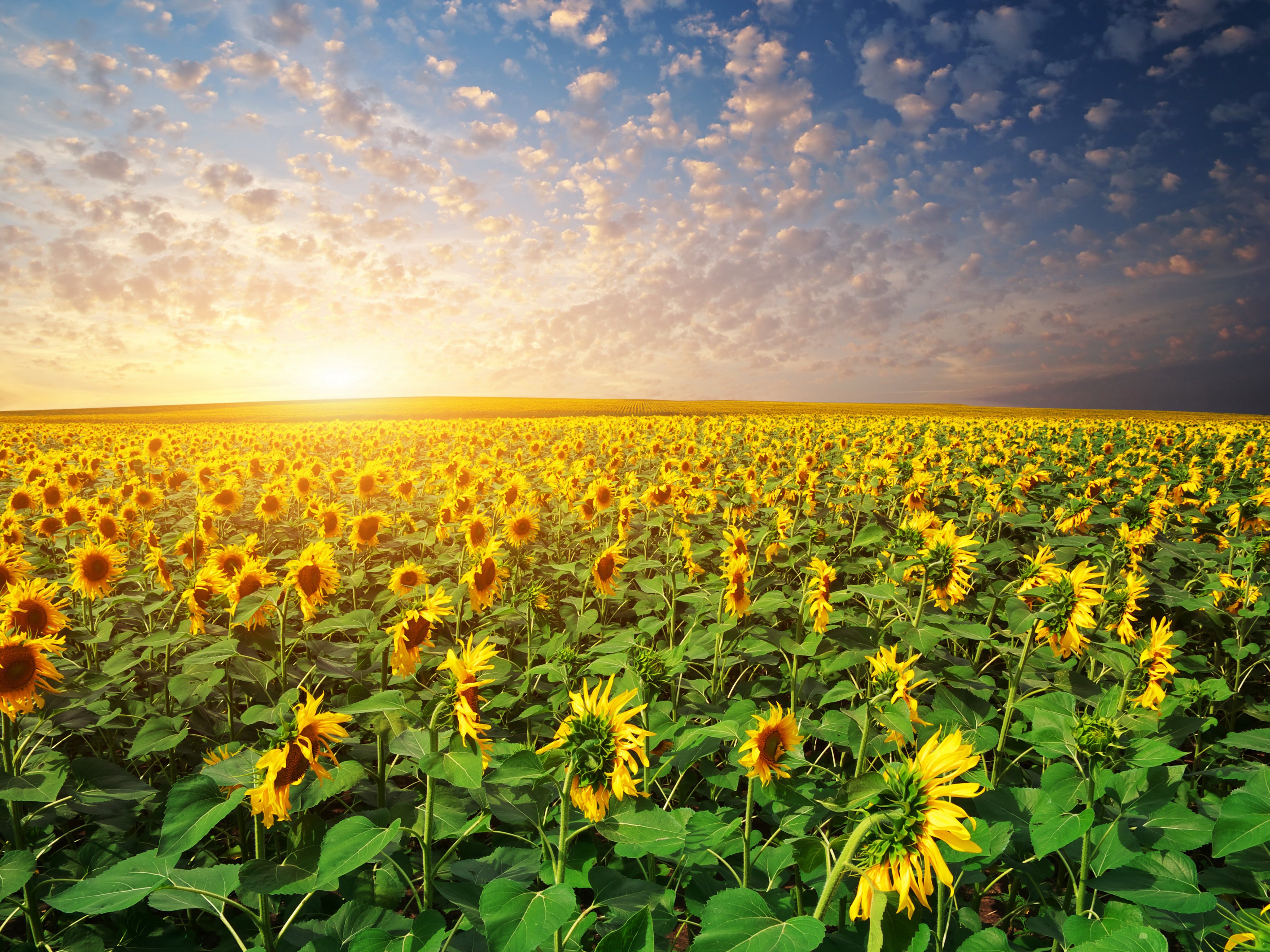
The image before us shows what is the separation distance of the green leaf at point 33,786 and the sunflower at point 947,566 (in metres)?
4.41

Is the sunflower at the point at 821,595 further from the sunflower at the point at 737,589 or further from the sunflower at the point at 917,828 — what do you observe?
the sunflower at the point at 917,828

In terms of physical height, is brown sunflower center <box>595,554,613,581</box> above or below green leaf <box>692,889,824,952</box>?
above

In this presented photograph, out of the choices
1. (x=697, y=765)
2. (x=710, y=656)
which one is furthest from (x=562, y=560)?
(x=697, y=765)

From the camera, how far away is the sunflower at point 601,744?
6.16 feet

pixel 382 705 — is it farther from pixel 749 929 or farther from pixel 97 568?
pixel 97 568

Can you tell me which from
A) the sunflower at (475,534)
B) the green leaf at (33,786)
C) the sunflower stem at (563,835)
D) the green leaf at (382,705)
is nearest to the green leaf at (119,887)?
the green leaf at (33,786)

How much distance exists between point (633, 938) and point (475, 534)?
14.9 feet

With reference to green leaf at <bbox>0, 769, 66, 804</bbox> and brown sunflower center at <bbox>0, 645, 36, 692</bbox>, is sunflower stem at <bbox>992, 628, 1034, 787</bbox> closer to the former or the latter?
green leaf at <bbox>0, 769, 66, 804</bbox>

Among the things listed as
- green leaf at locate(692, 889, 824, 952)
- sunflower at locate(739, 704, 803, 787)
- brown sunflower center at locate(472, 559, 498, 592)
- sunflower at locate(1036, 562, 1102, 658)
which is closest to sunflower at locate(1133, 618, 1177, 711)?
sunflower at locate(1036, 562, 1102, 658)

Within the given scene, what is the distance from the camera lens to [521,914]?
171 centimetres

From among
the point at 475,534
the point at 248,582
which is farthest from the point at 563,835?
the point at 475,534

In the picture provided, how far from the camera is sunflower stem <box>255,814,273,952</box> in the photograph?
2.05 metres

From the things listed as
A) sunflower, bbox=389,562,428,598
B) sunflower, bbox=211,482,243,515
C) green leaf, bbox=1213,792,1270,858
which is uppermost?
sunflower, bbox=211,482,243,515

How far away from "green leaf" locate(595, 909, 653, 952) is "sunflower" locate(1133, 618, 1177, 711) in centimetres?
338
